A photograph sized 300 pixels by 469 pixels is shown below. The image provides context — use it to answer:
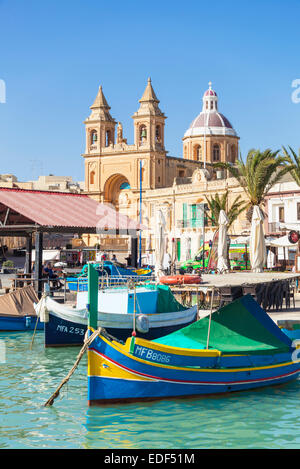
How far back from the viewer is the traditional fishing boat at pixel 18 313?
22.2 metres

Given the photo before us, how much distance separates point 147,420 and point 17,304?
11.9 metres

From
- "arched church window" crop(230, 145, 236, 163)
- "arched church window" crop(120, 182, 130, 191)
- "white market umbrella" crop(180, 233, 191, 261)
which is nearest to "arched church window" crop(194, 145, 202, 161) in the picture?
"arched church window" crop(230, 145, 236, 163)

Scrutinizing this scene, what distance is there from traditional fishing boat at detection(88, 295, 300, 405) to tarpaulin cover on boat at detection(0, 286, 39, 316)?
976 cm

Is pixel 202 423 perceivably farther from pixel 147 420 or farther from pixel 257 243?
pixel 257 243

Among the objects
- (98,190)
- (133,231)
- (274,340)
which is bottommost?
(274,340)

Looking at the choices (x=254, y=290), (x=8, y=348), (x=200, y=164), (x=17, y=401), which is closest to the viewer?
(x=17, y=401)

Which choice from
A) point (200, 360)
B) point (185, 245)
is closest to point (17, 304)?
point (200, 360)

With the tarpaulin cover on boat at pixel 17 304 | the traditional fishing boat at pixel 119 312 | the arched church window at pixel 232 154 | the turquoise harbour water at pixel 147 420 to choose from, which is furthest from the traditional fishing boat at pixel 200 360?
the arched church window at pixel 232 154

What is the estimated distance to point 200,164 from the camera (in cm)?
8644

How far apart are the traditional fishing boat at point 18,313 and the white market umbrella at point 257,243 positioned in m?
9.40

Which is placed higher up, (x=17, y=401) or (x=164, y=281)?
(x=164, y=281)

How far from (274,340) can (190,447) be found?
4.72 m
